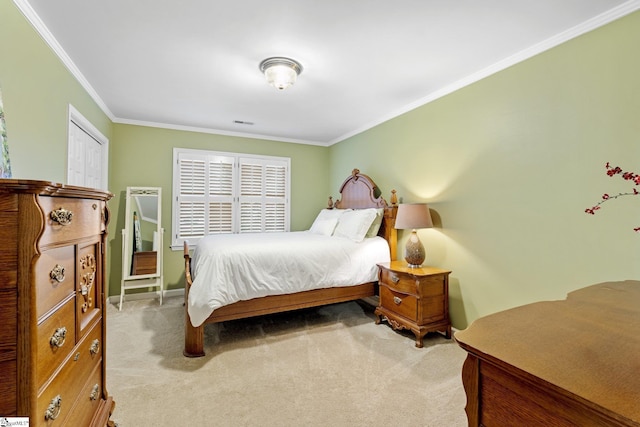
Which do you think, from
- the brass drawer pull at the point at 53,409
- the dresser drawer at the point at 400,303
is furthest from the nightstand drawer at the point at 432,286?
the brass drawer pull at the point at 53,409

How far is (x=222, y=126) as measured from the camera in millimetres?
4352

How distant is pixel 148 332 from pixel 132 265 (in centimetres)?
137

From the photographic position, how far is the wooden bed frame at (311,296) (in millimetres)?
2467

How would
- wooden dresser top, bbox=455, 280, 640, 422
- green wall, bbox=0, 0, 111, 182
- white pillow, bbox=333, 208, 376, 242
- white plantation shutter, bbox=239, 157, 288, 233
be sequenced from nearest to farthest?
1. wooden dresser top, bbox=455, 280, 640, 422
2. green wall, bbox=0, 0, 111, 182
3. white pillow, bbox=333, 208, 376, 242
4. white plantation shutter, bbox=239, 157, 288, 233

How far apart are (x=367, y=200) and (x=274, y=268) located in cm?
186

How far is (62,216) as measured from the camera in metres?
1.00

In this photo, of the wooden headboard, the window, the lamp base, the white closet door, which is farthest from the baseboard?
the lamp base

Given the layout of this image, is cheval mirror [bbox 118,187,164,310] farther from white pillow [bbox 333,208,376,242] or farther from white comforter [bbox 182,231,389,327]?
white pillow [bbox 333,208,376,242]

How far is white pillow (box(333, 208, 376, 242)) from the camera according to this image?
11.3 feet

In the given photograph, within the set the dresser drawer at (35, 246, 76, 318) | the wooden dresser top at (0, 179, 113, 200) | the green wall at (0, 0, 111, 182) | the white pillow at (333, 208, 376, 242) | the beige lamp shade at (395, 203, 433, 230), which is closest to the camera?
the wooden dresser top at (0, 179, 113, 200)

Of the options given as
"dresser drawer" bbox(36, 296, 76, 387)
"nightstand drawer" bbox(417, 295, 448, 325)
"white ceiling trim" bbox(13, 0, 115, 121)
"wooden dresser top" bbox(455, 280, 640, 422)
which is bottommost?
"nightstand drawer" bbox(417, 295, 448, 325)

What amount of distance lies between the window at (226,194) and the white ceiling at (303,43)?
1.17 m

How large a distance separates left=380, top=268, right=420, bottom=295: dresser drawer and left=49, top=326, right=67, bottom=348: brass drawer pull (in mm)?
2461

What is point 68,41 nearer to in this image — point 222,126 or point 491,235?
point 222,126
